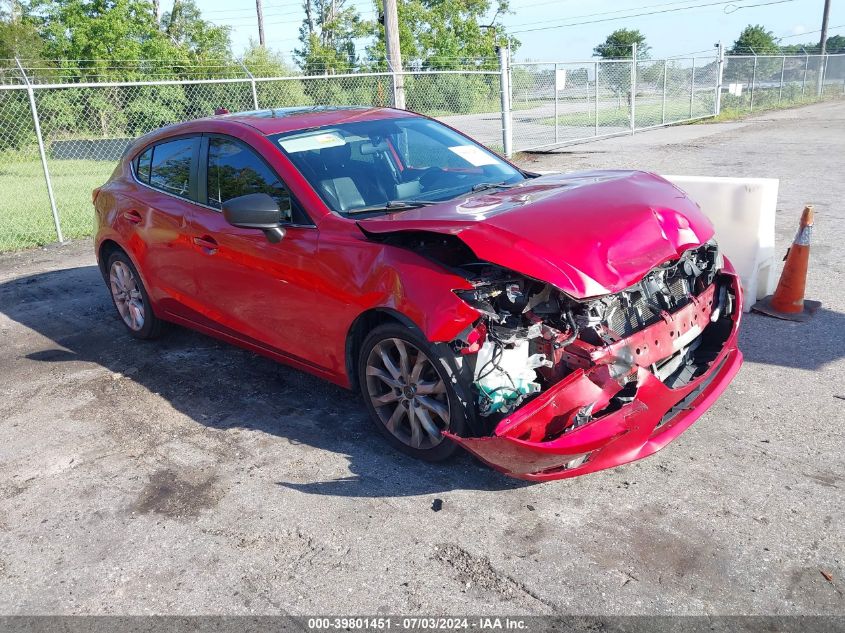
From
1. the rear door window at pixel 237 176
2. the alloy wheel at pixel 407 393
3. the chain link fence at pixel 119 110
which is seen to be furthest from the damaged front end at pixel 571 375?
the chain link fence at pixel 119 110

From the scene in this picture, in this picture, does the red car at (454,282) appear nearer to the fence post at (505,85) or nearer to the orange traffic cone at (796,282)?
the orange traffic cone at (796,282)

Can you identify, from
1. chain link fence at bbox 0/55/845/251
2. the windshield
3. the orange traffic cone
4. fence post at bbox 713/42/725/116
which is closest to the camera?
the windshield

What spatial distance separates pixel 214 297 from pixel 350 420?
1297 mm

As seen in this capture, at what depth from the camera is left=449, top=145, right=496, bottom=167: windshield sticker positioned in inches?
200

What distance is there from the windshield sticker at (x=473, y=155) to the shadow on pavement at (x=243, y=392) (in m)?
1.77

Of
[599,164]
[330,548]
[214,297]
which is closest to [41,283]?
[214,297]

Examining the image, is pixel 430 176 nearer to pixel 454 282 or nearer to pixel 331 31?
pixel 454 282

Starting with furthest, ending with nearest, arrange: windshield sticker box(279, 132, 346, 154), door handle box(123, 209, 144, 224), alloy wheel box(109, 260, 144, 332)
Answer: alloy wheel box(109, 260, 144, 332) < door handle box(123, 209, 144, 224) < windshield sticker box(279, 132, 346, 154)

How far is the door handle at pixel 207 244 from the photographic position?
15.9ft

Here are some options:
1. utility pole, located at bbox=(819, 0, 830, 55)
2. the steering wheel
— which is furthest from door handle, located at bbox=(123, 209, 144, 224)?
utility pole, located at bbox=(819, 0, 830, 55)

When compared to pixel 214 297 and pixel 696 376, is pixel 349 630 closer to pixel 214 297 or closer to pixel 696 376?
pixel 696 376

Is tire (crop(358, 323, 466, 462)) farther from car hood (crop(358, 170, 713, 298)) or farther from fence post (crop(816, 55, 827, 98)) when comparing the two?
fence post (crop(816, 55, 827, 98))

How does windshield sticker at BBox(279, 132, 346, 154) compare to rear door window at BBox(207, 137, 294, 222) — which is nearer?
rear door window at BBox(207, 137, 294, 222)

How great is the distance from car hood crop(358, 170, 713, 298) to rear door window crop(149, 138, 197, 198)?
75.8 inches
